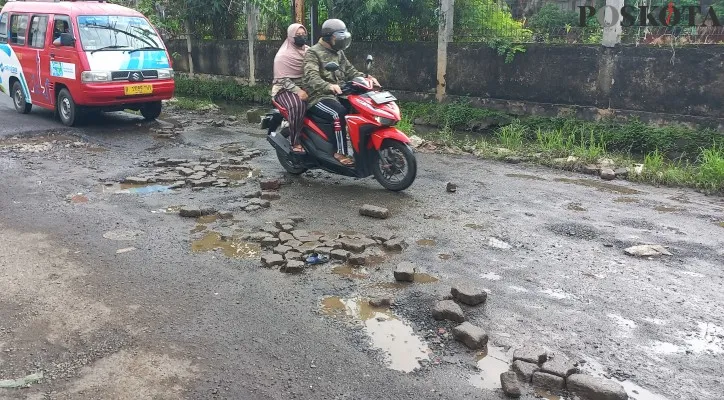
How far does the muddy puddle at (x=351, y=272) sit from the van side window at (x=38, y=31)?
8.38 meters

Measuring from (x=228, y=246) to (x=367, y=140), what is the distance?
2127 mm

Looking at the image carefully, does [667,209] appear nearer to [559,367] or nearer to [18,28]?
[559,367]

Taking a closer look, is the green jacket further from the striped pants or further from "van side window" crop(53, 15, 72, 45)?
"van side window" crop(53, 15, 72, 45)

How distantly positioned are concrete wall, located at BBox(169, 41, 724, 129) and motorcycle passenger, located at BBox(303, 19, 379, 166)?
475cm

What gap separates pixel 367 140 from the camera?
6.32 metres

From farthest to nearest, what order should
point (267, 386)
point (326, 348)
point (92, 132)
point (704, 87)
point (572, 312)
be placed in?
point (92, 132) < point (704, 87) < point (572, 312) < point (326, 348) < point (267, 386)

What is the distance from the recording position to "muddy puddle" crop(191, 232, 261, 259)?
470 centimetres

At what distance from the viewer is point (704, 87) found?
339 inches

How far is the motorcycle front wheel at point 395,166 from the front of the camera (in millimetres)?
6167

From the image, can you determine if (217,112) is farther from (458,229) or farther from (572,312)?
(572,312)

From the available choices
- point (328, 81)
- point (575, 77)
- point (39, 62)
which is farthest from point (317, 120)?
point (39, 62)

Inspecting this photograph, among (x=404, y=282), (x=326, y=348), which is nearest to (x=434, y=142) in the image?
(x=404, y=282)

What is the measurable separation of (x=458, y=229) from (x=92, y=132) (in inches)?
282

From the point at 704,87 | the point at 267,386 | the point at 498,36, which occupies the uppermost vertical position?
the point at 498,36
